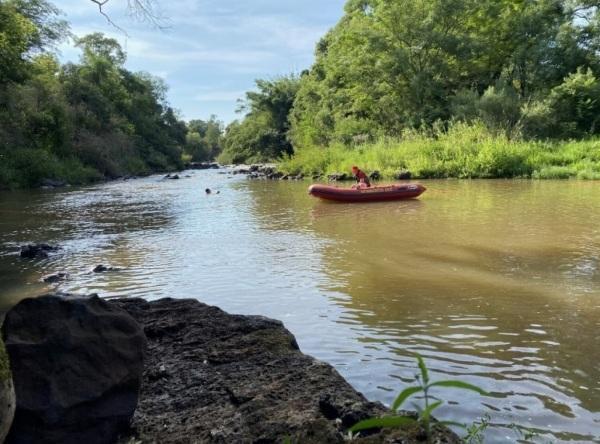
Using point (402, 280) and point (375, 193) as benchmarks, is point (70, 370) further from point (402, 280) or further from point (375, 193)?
point (375, 193)

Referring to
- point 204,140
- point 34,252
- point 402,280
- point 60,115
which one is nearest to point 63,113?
point 60,115

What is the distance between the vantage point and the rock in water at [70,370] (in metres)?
2.32

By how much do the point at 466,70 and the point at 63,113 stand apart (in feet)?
79.9

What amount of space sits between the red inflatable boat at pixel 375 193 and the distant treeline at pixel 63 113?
15223mm

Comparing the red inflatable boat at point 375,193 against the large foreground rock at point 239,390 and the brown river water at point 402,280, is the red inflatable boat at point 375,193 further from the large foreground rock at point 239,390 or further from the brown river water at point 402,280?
the large foreground rock at point 239,390

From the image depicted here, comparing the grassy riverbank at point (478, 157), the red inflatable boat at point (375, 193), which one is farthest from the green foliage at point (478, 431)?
the grassy riverbank at point (478, 157)

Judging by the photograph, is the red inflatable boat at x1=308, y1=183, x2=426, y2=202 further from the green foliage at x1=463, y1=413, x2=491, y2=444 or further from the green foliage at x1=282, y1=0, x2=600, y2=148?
the green foliage at x1=282, y1=0, x2=600, y2=148

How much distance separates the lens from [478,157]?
23594 millimetres

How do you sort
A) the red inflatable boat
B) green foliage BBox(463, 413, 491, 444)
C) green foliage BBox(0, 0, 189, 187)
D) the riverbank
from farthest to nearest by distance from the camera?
green foliage BBox(0, 0, 189, 187)
the red inflatable boat
green foliage BBox(463, 413, 491, 444)
the riverbank

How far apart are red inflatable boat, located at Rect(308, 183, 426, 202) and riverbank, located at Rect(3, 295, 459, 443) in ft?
41.4

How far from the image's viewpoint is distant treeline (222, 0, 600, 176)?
28.4 meters

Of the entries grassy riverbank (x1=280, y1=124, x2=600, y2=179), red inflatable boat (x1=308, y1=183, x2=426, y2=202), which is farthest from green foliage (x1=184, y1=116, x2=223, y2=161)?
red inflatable boat (x1=308, y1=183, x2=426, y2=202)

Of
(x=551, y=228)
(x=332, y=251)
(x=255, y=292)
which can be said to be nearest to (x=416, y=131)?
(x=551, y=228)

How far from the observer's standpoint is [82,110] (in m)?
38.0
